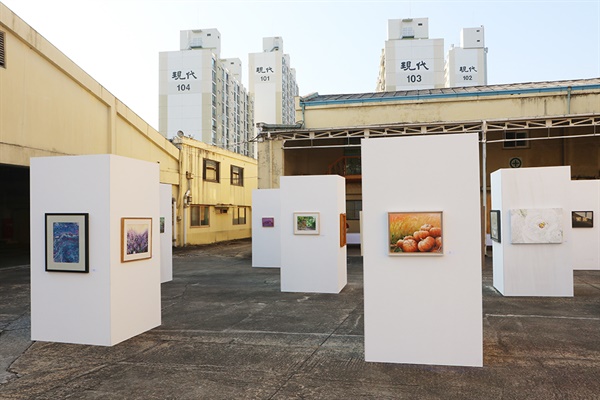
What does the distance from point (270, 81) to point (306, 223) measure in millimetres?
84420

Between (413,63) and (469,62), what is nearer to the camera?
(413,63)

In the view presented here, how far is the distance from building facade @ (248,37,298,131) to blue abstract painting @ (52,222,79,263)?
84025 mm

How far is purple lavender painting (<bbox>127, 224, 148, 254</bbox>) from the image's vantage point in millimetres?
7551

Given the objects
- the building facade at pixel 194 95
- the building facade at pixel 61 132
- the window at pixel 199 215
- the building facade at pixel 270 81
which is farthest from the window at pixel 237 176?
the building facade at pixel 270 81

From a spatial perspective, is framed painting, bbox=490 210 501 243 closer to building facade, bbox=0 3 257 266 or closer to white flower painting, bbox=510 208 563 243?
white flower painting, bbox=510 208 563 243

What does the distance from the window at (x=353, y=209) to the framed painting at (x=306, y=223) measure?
49.7 feet

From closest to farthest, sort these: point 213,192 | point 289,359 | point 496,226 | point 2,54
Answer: point 289,359 < point 496,226 < point 2,54 < point 213,192

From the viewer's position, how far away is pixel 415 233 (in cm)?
605

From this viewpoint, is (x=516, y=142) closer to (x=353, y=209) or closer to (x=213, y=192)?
(x=353, y=209)

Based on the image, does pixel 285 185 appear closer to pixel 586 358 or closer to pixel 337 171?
pixel 586 358

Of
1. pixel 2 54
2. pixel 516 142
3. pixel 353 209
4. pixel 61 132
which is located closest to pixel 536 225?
pixel 61 132

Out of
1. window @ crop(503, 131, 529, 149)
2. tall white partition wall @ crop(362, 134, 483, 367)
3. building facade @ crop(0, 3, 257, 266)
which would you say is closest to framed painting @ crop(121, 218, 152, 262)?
tall white partition wall @ crop(362, 134, 483, 367)

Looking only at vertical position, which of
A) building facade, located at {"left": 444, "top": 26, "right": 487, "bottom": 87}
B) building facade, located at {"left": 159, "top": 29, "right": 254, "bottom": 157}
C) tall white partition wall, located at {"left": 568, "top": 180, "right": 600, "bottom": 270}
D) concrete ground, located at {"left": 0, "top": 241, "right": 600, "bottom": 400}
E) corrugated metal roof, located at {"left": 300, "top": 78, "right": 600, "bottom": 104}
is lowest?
concrete ground, located at {"left": 0, "top": 241, "right": 600, "bottom": 400}

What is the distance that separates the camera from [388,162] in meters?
6.17
